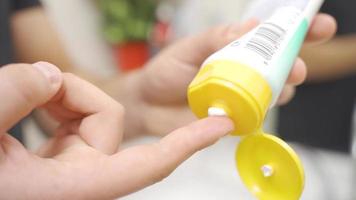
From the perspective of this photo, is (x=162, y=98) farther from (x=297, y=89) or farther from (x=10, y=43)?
(x=297, y=89)

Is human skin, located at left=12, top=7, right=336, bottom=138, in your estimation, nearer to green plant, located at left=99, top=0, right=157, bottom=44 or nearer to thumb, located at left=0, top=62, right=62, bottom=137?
thumb, located at left=0, top=62, right=62, bottom=137

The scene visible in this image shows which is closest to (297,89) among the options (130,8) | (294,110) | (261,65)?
(294,110)

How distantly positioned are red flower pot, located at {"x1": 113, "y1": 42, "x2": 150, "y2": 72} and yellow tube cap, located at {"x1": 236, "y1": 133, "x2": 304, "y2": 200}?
2.59 feet

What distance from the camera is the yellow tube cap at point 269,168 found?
272 mm

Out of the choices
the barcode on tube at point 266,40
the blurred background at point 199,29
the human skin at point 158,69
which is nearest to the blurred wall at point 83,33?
the blurred background at point 199,29

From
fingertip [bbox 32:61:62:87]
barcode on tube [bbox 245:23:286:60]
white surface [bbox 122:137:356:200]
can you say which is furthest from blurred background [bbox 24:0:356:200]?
fingertip [bbox 32:61:62:87]

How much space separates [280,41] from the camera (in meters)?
0.29

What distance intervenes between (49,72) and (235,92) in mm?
97

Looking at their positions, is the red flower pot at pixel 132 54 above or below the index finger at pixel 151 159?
below

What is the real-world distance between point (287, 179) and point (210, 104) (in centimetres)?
7

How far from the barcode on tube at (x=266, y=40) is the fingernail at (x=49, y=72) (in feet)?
0.36

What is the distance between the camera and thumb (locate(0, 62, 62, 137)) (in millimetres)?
209

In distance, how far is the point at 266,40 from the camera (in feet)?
0.94

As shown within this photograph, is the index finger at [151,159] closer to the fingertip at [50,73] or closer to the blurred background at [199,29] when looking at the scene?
the fingertip at [50,73]
